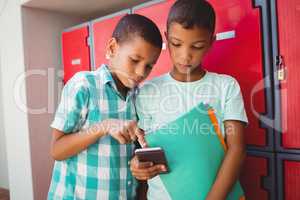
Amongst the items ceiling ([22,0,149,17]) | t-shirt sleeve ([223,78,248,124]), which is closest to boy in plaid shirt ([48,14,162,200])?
t-shirt sleeve ([223,78,248,124])

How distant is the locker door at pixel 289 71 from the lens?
3.18 feet

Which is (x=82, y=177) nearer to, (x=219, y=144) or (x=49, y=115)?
(x=219, y=144)

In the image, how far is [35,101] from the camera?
76.0 inches

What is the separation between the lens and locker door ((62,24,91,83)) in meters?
1.81

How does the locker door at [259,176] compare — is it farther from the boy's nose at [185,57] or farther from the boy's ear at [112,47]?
the boy's ear at [112,47]

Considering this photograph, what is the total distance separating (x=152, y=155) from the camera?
0.73 m

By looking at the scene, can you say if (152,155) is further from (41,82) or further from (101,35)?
(41,82)

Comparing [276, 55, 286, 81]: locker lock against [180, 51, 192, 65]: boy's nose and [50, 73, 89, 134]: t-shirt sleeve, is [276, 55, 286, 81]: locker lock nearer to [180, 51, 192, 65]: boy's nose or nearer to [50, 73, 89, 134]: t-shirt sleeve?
[180, 51, 192, 65]: boy's nose

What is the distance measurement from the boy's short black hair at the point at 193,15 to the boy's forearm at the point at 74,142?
370mm

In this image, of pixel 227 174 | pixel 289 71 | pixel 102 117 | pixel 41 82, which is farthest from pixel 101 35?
pixel 227 174

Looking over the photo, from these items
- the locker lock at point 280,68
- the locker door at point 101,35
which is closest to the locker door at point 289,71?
the locker lock at point 280,68

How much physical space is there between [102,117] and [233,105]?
0.37m

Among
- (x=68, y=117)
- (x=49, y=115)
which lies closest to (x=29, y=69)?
(x=49, y=115)

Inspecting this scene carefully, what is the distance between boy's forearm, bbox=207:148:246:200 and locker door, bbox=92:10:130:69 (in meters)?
1.09
